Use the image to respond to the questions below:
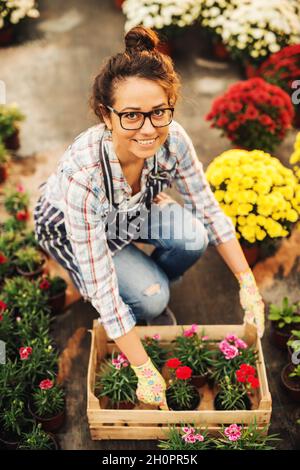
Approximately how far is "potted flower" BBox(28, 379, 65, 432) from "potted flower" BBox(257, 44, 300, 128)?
2817 millimetres

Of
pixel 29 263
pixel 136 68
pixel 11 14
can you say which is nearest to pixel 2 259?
pixel 29 263

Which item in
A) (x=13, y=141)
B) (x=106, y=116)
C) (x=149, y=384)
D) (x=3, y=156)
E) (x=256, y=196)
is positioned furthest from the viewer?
(x=13, y=141)

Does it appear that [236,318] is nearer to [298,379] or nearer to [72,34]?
[298,379]

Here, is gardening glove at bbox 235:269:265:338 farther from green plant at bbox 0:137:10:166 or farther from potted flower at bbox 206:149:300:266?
green plant at bbox 0:137:10:166

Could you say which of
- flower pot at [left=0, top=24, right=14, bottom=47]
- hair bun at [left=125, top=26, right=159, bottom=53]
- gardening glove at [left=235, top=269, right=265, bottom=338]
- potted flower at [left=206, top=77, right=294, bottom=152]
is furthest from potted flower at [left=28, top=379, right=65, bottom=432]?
flower pot at [left=0, top=24, right=14, bottom=47]

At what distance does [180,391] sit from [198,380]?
143 mm

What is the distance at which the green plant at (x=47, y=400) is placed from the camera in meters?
2.46

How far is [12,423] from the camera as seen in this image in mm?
2398

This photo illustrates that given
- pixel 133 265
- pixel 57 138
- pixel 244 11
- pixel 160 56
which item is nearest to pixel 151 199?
pixel 133 265

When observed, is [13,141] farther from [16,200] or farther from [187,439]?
[187,439]

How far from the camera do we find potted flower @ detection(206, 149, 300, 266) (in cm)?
293

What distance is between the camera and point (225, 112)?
143 inches

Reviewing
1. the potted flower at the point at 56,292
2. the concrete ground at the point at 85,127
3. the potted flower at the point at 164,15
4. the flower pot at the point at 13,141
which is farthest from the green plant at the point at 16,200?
the potted flower at the point at 164,15

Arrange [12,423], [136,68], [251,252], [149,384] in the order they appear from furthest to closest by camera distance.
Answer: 1. [251,252]
2. [12,423]
3. [149,384]
4. [136,68]
